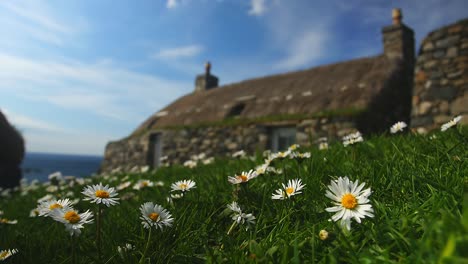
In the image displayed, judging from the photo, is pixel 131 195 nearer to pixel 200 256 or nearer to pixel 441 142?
pixel 200 256

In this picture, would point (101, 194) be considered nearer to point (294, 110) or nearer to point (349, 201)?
point (349, 201)

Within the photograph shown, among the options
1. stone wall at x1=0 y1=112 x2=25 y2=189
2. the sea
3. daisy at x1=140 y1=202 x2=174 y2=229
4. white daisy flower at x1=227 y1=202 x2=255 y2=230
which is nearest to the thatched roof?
the sea

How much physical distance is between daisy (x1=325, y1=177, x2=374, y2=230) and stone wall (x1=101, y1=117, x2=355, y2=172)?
7019 millimetres

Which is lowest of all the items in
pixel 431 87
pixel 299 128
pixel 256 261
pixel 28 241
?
pixel 28 241

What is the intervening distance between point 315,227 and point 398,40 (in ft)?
37.4

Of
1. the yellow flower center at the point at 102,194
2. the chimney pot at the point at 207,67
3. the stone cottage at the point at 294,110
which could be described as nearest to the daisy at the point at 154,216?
the yellow flower center at the point at 102,194

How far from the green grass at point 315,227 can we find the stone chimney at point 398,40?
9750mm

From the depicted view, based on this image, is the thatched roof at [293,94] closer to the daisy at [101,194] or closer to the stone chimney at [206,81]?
the stone chimney at [206,81]

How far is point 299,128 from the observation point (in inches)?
390

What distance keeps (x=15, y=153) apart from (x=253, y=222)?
920 cm

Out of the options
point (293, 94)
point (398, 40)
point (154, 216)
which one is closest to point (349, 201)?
point (154, 216)

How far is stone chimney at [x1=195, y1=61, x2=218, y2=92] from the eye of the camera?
19328 millimetres

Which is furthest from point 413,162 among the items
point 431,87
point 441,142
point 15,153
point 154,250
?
point 15,153

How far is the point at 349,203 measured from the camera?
1243 millimetres
